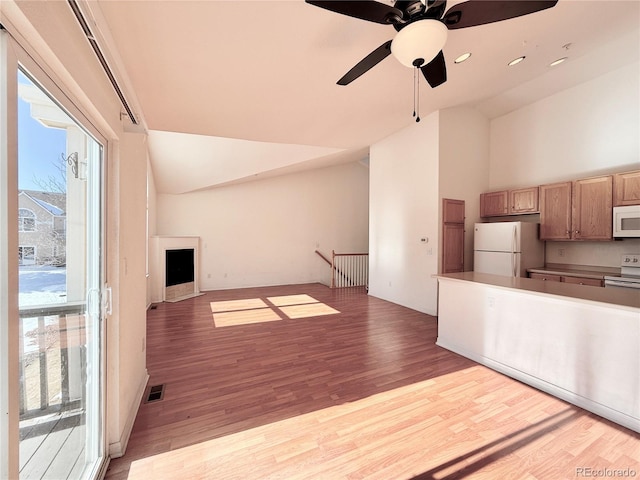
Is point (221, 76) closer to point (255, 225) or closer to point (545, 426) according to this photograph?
point (545, 426)

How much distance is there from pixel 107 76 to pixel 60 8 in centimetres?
54

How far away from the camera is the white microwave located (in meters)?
3.41

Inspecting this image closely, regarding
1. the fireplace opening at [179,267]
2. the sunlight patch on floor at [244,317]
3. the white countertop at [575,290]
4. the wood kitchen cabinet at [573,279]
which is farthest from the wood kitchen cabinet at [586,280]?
the fireplace opening at [179,267]

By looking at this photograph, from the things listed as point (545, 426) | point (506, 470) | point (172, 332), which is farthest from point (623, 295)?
point (172, 332)

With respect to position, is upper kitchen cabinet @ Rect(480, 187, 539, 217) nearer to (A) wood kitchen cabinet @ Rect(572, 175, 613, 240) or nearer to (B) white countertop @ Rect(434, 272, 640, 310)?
(A) wood kitchen cabinet @ Rect(572, 175, 613, 240)

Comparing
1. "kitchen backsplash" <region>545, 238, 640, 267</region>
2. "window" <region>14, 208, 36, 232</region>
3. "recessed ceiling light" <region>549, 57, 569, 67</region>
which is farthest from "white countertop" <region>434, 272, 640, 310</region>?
"window" <region>14, 208, 36, 232</region>

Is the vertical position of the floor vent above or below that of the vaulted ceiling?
below

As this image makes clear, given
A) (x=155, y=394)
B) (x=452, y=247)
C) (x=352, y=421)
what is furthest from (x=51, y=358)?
(x=452, y=247)

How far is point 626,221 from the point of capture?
351 centimetres

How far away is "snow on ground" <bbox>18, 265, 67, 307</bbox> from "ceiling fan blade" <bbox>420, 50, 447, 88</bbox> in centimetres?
290

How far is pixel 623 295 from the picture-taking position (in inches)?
88.5

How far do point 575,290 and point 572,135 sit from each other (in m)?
3.45

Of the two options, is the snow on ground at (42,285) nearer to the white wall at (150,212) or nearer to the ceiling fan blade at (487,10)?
the ceiling fan blade at (487,10)

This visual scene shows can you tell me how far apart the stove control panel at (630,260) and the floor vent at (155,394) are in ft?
19.6
